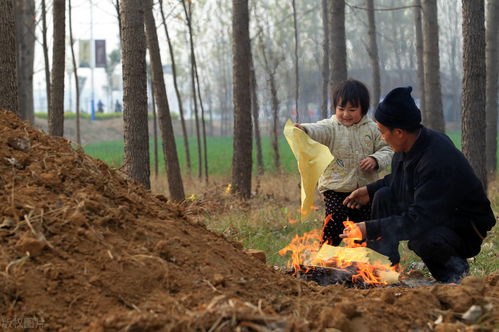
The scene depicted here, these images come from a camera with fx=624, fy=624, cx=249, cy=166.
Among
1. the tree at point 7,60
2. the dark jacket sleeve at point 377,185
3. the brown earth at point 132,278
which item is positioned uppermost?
the tree at point 7,60

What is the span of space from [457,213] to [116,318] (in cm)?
264

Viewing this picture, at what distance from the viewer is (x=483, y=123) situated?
7523mm

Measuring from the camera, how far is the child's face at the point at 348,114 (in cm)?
520

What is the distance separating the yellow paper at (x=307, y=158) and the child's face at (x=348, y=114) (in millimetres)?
374

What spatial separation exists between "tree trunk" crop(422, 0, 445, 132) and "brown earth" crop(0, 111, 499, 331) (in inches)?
321

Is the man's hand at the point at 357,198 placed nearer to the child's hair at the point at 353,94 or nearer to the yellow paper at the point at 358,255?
the yellow paper at the point at 358,255

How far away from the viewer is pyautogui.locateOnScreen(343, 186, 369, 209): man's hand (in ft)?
16.3

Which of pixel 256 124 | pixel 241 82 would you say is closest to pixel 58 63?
pixel 241 82

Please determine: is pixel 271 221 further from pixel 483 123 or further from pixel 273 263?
pixel 483 123

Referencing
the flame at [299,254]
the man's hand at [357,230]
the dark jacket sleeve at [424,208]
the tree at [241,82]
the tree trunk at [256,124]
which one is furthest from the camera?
the tree trunk at [256,124]

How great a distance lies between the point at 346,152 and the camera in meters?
5.30

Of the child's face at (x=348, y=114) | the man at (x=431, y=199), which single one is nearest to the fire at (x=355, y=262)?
the man at (x=431, y=199)

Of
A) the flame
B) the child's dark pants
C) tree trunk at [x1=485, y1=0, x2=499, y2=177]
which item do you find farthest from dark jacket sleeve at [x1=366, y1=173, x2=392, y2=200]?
tree trunk at [x1=485, y1=0, x2=499, y2=177]

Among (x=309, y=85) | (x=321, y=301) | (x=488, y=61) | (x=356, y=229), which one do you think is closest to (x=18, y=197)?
(x=321, y=301)
